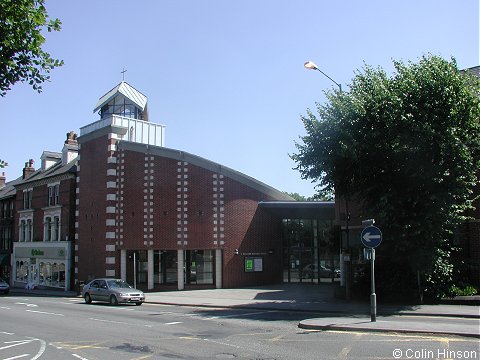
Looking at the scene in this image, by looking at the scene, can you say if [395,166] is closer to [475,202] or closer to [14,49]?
[475,202]

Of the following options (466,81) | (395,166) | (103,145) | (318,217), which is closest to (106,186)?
(103,145)

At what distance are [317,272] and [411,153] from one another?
800 inches

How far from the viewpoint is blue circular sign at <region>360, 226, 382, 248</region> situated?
16.3m

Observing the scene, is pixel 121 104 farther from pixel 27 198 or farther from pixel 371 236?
pixel 371 236

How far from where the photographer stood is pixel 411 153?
19844 mm

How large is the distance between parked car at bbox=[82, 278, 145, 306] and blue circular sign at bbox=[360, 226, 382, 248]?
14577 mm

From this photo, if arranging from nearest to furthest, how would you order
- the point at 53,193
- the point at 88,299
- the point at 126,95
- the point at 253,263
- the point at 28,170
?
1. the point at 88,299
2. the point at 253,263
3. the point at 126,95
4. the point at 53,193
5. the point at 28,170

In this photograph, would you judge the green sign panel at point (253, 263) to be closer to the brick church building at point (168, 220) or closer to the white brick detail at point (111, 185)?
the brick church building at point (168, 220)

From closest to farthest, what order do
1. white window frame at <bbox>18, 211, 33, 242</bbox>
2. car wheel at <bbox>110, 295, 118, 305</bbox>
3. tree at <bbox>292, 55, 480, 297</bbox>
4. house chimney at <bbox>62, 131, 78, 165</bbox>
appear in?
1. tree at <bbox>292, 55, 480, 297</bbox>
2. car wheel at <bbox>110, 295, 118, 305</bbox>
3. house chimney at <bbox>62, 131, 78, 165</bbox>
4. white window frame at <bbox>18, 211, 33, 242</bbox>

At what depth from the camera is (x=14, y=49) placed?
39.0 feet

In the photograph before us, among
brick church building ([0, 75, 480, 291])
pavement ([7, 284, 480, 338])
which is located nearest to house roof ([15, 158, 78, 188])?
brick church building ([0, 75, 480, 291])

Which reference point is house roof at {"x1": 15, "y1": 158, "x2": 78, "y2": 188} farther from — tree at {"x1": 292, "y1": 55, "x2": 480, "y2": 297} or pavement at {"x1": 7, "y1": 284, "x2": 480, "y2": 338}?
tree at {"x1": 292, "y1": 55, "x2": 480, "y2": 297}

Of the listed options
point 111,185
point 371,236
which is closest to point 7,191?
point 111,185

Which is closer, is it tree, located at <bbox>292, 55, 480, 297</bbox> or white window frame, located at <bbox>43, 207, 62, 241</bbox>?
tree, located at <bbox>292, 55, 480, 297</bbox>
